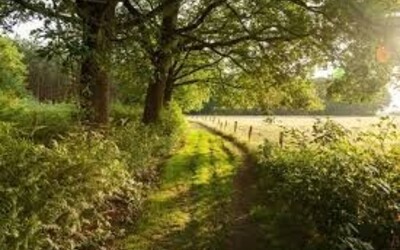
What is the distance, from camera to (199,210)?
1412 cm

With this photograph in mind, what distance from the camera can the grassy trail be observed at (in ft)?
36.3

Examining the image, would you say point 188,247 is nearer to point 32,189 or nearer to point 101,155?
point 101,155

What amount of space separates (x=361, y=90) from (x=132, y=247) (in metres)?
14.1

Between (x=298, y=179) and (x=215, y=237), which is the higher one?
(x=298, y=179)

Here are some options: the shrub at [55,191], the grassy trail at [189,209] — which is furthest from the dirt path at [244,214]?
the shrub at [55,191]

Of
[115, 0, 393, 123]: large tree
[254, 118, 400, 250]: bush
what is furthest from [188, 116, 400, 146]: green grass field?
[254, 118, 400, 250]: bush

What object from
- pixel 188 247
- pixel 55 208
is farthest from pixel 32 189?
pixel 188 247

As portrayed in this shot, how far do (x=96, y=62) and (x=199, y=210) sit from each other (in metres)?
4.24

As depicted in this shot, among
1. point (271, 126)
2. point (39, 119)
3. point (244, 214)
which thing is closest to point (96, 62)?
point (244, 214)

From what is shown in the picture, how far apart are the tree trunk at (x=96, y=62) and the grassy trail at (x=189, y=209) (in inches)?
110

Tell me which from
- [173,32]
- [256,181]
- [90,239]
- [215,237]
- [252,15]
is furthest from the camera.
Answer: [252,15]

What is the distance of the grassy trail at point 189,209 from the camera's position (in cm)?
1108

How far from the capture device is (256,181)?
62.6ft

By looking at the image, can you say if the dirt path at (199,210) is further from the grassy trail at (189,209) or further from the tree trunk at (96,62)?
the tree trunk at (96,62)
